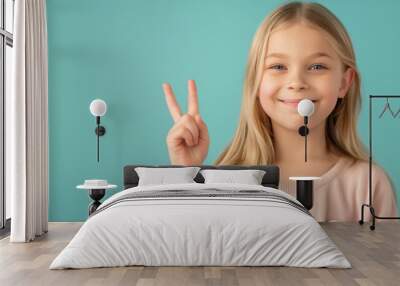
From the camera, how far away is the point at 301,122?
718 centimetres

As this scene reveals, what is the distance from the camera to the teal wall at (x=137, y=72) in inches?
289

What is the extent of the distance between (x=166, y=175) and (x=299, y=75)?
6.30ft

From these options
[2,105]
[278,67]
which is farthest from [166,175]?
[2,105]

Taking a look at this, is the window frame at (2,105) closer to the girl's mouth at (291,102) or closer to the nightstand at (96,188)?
the nightstand at (96,188)

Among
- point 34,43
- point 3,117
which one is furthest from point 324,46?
point 3,117

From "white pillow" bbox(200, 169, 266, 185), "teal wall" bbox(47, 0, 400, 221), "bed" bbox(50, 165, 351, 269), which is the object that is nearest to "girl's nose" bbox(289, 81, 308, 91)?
"teal wall" bbox(47, 0, 400, 221)

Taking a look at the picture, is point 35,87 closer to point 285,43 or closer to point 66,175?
point 66,175

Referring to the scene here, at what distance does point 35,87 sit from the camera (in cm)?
628

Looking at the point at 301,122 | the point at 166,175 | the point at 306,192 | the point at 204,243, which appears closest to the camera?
the point at 204,243

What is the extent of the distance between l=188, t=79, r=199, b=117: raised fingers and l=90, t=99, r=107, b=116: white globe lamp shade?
3.33 feet

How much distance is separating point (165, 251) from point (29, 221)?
6.63ft

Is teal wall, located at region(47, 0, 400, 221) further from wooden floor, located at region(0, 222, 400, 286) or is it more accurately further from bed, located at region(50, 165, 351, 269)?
bed, located at region(50, 165, 351, 269)

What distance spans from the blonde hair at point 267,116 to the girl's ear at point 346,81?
0.12ft

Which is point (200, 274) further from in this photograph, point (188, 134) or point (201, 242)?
point (188, 134)
